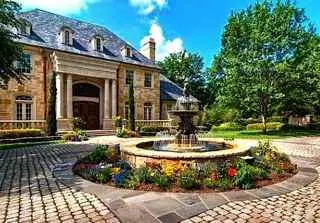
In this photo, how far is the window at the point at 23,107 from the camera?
2172 cm

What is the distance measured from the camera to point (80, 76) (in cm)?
2495

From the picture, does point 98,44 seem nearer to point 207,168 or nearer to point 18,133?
point 18,133

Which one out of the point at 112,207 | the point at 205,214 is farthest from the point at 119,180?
the point at 205,214

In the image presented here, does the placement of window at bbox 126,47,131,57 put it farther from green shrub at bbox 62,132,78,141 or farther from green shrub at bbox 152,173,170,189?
green shrub at bbox 152,173,170,189

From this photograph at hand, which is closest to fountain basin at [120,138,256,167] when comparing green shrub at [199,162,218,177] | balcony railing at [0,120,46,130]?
green shrub at [199,162,218,177]

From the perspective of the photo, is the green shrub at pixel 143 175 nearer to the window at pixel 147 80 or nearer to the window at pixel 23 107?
the window at pixel 23 107

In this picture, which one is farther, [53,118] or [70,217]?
[53,118]

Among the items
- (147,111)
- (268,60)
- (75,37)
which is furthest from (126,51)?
(268,60)

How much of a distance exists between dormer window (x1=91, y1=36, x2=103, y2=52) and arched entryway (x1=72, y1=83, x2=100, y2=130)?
368cm

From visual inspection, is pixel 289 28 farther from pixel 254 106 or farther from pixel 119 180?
pixel 119 180

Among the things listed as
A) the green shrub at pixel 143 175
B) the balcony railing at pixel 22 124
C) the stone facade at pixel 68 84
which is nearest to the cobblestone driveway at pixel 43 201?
the green shrub at pixel 143 175

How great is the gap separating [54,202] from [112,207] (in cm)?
127

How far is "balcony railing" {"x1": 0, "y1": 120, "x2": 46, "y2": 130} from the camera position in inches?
773

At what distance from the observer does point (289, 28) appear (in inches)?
898
